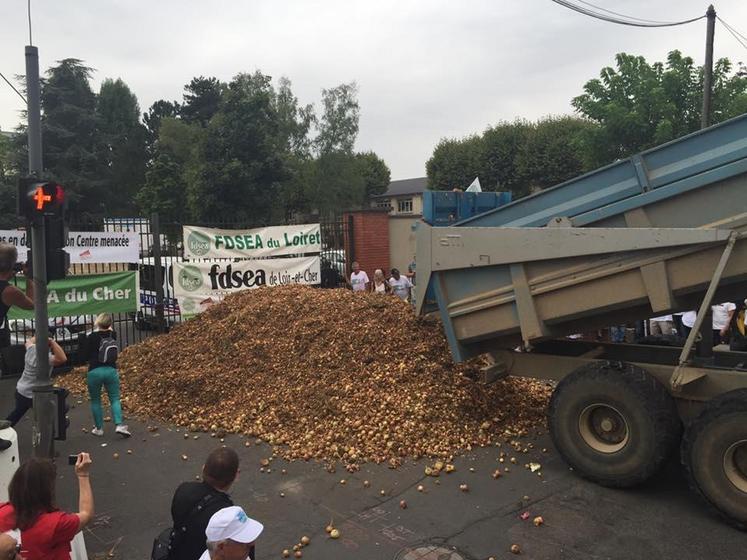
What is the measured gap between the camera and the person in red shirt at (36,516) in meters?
2.62

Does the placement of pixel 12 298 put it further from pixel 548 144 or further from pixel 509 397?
pixel 548 144

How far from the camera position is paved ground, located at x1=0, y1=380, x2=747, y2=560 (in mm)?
4180

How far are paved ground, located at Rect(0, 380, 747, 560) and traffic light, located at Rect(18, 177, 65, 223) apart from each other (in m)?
2.66

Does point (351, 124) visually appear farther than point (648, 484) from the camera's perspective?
Yes

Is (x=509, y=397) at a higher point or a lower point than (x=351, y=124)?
lower

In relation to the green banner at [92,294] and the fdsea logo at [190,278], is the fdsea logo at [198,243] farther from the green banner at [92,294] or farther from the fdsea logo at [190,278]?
the green banner at [92,294]

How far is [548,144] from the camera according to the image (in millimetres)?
37625

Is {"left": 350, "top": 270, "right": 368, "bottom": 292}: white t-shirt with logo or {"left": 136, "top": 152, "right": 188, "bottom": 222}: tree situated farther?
{"left": 136, "top": 152, "right": 188, "bottom": 222}: tree

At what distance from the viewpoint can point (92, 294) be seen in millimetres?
10617

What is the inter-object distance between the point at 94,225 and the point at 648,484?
34.1 feet

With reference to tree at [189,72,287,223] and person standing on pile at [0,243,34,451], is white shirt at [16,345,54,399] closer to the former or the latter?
person standing on pile at [0,243,34,451]

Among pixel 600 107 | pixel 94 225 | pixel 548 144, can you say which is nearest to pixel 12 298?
pixel 94 225

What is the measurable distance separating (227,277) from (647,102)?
17125 millimetres

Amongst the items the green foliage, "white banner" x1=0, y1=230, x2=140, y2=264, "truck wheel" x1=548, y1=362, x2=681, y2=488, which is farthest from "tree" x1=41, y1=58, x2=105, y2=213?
"truck wheel" x1=548, y1=362, x2=681, y2=488
